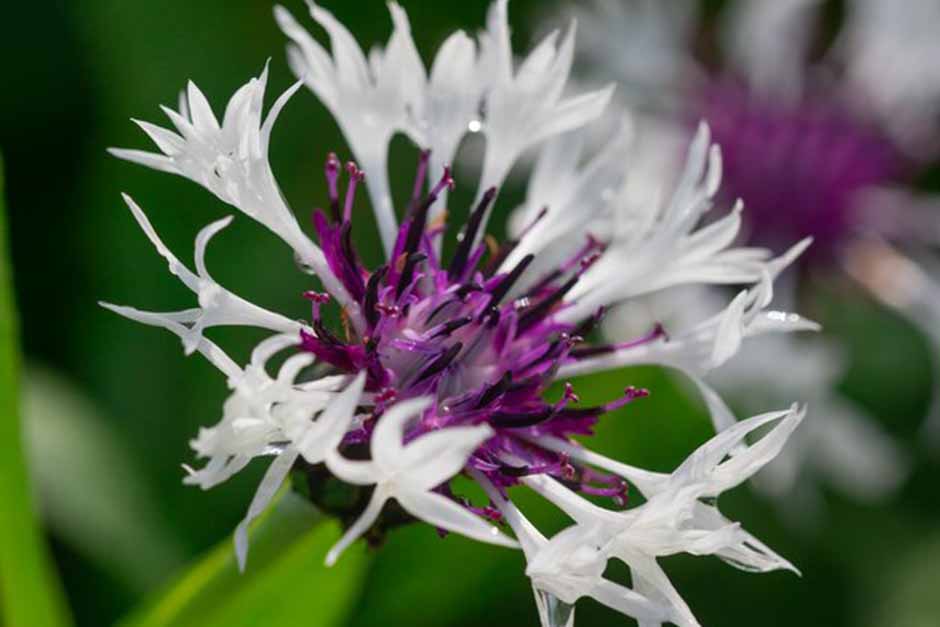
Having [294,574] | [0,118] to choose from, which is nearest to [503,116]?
[294,574]

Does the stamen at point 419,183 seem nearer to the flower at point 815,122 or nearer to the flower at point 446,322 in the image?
the flower at point 446,322

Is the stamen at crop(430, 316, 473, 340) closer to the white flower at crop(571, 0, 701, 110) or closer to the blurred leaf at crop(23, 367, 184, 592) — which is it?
the blurred leaf at crop(23, 367, 184, 592)

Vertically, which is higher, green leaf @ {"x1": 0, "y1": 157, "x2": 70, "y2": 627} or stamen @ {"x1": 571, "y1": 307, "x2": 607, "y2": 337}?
green leaf @ {"x1": 0, "y1": 157, "x2": 70, "y2": 627}

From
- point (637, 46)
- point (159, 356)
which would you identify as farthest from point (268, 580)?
point (637, 46)

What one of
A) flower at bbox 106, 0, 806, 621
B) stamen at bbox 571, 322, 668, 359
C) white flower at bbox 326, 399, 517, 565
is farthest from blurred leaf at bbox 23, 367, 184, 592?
white flower at bbox 326, 399, 517, 565

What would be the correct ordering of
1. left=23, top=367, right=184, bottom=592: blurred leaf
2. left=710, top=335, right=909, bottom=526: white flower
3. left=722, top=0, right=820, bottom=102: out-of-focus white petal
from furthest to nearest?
left=722, top=0, right=820, bottom=102: out-of-focus white petal → left=710, top=335, right=909, bottom=526: white flower → left=23, top=367, right=184, bottom=592: blurred leaf

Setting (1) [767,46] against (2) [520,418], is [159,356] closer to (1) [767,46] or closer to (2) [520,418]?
(2) [520,418]
